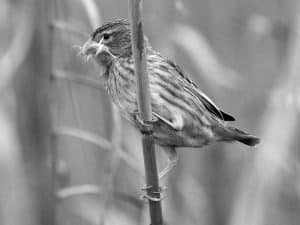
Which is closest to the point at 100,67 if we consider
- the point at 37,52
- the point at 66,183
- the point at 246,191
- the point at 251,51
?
the point at 37,52

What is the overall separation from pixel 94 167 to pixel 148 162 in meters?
1.61

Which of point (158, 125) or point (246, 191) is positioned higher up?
point (158, 125)

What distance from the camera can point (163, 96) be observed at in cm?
335

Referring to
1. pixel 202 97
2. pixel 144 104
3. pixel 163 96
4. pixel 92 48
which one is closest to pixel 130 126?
pixel 202 97

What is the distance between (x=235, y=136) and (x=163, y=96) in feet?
1.97

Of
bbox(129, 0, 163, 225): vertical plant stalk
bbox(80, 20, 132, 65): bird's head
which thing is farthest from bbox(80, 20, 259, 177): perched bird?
bbox(129, 0, 163, 225): vertical plant stalk

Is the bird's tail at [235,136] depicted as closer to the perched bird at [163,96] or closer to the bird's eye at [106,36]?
the perched bird at [163,96]

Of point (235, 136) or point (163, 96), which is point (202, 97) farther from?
point (163, 96)

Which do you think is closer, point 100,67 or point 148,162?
point 148,162

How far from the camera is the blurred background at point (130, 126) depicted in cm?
332

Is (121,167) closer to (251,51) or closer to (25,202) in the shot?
(25,202)

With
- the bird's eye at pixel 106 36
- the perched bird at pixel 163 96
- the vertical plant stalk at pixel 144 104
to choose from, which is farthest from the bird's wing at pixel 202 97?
the vertical plant stalk at pixel 144 104

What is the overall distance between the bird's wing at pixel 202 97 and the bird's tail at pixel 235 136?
0.07m

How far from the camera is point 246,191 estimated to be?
11.1ft
